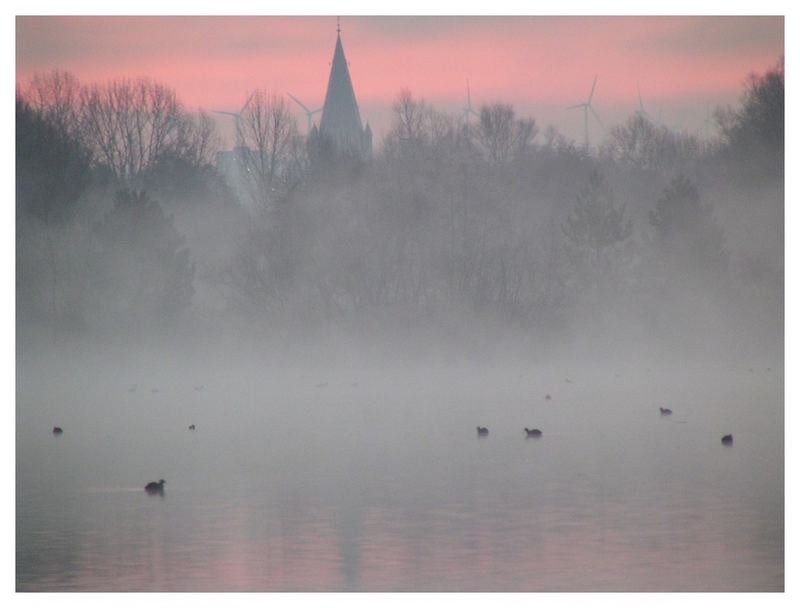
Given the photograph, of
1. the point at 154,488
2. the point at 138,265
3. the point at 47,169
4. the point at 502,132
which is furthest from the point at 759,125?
the point at 154,488

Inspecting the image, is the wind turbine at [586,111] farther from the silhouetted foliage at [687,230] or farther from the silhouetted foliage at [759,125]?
the silhouetted foliage at [759,125]

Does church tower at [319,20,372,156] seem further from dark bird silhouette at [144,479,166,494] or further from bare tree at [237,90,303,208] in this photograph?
dark bird silhouette at [144,479,166,494]

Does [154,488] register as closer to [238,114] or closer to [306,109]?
[306,109]

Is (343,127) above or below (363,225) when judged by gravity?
above

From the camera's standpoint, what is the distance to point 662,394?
3950 cm

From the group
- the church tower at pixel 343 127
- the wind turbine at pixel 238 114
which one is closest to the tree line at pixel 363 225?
the wind turbine at pixel 238 114

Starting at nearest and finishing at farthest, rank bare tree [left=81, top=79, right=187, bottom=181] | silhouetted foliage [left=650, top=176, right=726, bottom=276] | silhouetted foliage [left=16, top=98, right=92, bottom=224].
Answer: silhouetted foliage [left=16, top=98, right=92, bottom=224], bare tree [left=81, top=79, right=187, bottom=181], silhouetted foliage [left=650, top=176, right=726, bottom=276]

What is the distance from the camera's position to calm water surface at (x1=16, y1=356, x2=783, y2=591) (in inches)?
619

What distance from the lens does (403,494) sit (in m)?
21.1

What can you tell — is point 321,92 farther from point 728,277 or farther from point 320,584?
point 320,584

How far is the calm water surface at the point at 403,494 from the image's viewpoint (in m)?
15.7

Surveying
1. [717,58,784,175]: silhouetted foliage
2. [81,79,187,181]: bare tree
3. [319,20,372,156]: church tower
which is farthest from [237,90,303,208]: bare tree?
[717,58,784,175]: silhouetted foliage

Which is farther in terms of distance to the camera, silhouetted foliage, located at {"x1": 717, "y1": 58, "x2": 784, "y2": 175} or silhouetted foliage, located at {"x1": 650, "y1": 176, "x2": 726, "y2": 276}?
silhouetted foliage, located at {"x1": 650, "y1": 176, "x2": 726, "y2": 276}

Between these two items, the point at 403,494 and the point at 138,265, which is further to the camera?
the point at 138,265
